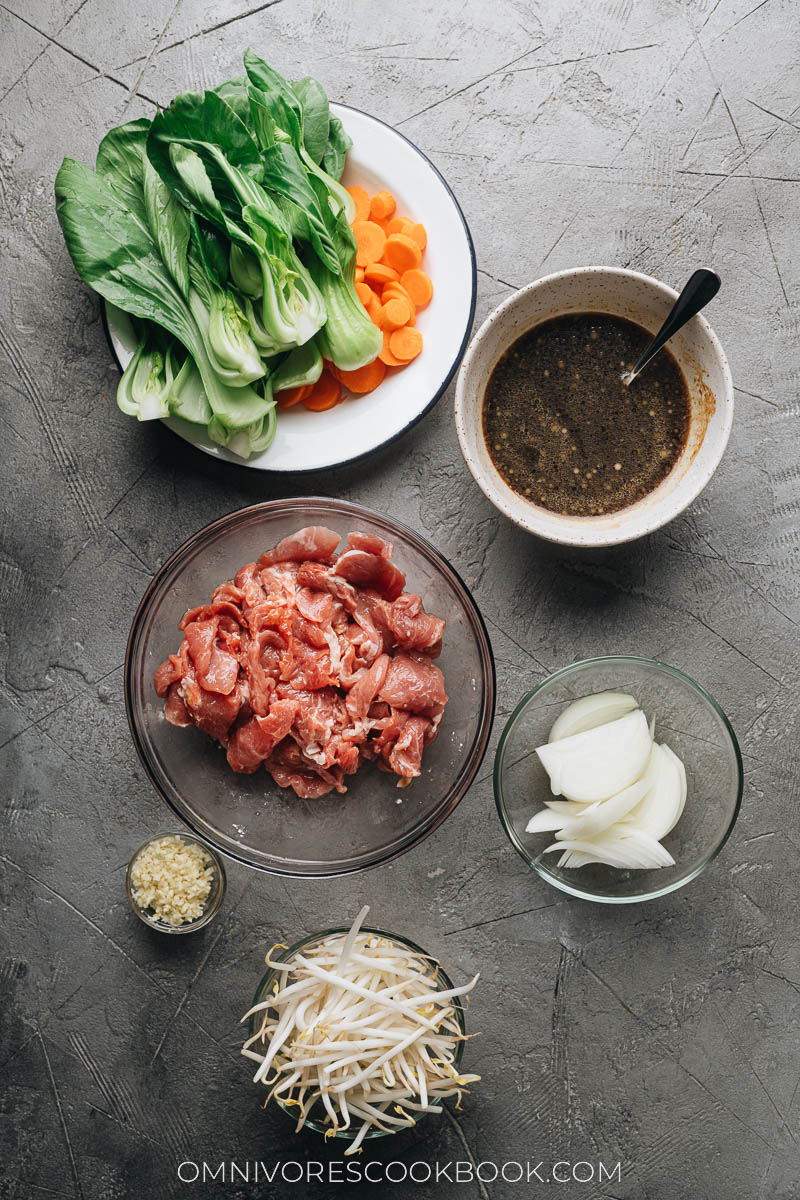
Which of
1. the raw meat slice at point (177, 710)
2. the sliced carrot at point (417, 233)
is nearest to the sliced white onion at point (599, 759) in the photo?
the raw meat slice at point (177, 710)

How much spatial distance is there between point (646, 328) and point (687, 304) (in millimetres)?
171

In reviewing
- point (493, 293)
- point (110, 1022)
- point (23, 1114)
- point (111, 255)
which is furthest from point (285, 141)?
point (23, 1114)

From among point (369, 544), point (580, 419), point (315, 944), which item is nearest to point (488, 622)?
point (369, 544)

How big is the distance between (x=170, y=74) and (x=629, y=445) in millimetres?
1485

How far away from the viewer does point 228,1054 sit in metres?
2.04

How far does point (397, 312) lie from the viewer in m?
1.88

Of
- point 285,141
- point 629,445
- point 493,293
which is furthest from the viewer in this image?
point 493,293

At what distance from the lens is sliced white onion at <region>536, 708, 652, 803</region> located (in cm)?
178

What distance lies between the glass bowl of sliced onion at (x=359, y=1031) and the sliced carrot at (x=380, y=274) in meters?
1.49

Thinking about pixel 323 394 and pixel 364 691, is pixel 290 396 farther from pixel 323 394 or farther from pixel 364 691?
pixel 364 691

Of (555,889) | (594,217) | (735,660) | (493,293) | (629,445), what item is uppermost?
(594,217)

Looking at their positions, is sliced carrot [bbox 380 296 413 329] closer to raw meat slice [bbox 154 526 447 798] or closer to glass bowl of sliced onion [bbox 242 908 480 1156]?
raw meat slice [bbox 154 526 447 798]

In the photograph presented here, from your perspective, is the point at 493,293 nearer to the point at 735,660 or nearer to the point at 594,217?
the point at 594,217

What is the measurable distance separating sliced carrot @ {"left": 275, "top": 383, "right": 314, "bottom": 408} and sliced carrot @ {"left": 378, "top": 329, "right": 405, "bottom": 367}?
0.19m
